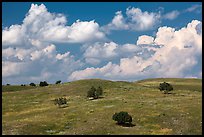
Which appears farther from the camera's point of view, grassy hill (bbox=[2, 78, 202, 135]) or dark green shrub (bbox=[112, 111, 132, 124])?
dark green shrub (bbox=[112, 111, 132, 124])

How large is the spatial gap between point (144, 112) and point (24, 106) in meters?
29.3

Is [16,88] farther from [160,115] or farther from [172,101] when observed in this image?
[160,115]

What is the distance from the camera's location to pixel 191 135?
45.2 metres

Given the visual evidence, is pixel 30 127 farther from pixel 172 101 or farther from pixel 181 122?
pixel 172 101

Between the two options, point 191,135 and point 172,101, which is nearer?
point 191,135

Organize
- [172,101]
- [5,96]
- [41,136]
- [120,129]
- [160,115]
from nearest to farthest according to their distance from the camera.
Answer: [41,136] < [120,129] < [160,115] < [172,101] < [5,96]

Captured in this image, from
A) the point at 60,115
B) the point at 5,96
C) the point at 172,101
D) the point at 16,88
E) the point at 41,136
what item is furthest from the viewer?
the point at 16,88

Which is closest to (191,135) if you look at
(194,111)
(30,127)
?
(194,111)

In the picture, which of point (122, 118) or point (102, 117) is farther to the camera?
point (102, 117)

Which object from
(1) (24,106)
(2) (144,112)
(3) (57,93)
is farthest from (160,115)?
(3) (57,93)

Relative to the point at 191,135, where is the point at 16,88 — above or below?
above

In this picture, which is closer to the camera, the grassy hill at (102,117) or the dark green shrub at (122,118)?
the grassy hill at (102,117)

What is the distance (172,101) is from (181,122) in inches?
799

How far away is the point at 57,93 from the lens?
98.0 m
